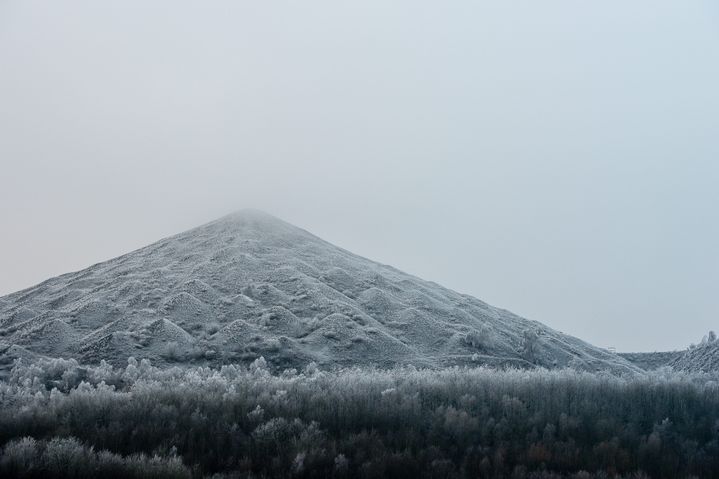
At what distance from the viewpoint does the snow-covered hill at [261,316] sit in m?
19.2

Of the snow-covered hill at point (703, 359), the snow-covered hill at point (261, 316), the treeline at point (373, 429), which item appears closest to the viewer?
A: the treeline at point (373, 429)

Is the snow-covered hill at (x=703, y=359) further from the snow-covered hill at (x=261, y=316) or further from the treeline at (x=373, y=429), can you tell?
the treeline at (x=373, y=429)

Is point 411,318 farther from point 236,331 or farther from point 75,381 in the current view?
A: point 75,381

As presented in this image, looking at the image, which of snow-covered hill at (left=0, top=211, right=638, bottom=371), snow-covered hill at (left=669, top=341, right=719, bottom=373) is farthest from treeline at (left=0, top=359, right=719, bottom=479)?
snow-covered hill at (left=669, top=341, right=719, bottom=373)

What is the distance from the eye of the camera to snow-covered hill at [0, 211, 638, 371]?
19203 millimetres

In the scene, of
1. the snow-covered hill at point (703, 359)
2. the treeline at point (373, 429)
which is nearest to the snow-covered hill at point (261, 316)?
the snow-covered hill at point (703, 359)

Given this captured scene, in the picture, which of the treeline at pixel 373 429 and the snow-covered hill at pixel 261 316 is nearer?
the treeline at pixel 373 429

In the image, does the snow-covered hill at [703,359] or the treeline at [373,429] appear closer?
the treeline at [373,429]

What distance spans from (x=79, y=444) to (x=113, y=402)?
2264 mm

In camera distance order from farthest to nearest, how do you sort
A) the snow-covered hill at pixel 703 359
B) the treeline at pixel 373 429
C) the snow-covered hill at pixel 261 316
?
1. the snow-covered hill at pixel 703 359
2. the snow-covered hill at pixel 261 316
3. the treeline at pixel 373 429

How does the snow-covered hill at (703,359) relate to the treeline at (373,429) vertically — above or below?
above

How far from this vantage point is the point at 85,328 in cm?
2119

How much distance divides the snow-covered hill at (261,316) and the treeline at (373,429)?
7652mm

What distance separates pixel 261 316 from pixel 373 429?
13719 mm
